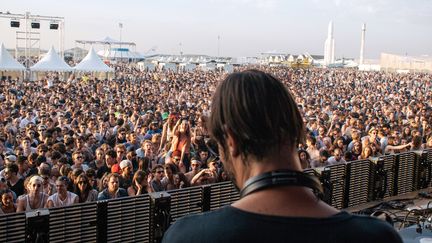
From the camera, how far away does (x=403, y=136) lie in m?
13.1

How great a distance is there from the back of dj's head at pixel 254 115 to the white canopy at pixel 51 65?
111 ft

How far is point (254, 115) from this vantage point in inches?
52.6

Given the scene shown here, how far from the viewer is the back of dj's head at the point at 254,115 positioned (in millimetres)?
1337

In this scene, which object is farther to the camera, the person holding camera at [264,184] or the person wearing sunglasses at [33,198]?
the person wearing sunglasses at [33,198]

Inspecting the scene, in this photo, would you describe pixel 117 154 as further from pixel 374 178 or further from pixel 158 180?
pixel 374 178

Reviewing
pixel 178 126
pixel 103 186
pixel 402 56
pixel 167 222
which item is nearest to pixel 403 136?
pixel 178 126

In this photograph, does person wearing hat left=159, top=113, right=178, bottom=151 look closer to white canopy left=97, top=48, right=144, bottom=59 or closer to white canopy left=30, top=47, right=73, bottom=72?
white canopy left=30, top=47, right=73, bottom=72

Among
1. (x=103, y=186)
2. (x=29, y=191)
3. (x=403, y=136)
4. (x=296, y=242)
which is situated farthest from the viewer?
(x=403, y=136)

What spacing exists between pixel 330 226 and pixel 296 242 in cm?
10

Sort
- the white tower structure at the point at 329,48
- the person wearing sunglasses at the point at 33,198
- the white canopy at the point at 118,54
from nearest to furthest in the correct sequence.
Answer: the person wearing sunglasses at the point at 33,198 → the white canopy at the point at 118,54 → the white tower structure at the point at 329,48

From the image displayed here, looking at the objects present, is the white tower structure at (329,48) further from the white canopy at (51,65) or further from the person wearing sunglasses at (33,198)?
the person wearing sunglasses at (33,198)

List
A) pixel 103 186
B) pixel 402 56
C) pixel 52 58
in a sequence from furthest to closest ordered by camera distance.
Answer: pixel 402 56 < pixel 52 58 < pixel 103 186

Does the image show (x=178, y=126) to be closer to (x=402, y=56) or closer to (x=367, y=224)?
(x=367, y=224)

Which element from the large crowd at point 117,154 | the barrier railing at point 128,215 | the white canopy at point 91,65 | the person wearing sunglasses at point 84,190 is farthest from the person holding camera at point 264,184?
the white canopy at point 91,65
